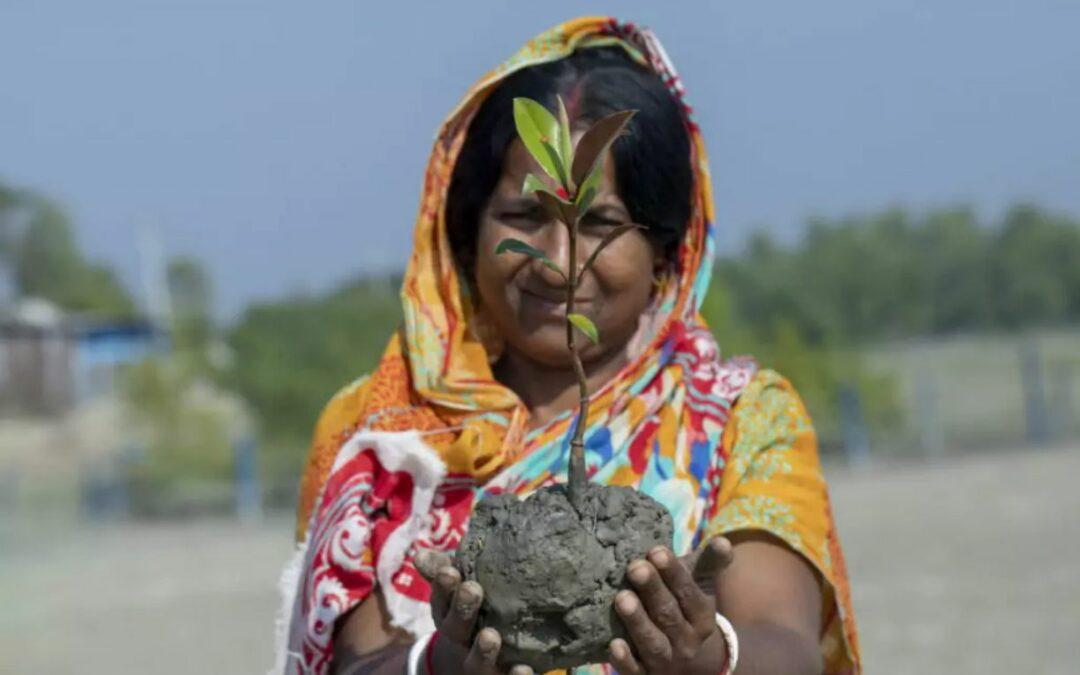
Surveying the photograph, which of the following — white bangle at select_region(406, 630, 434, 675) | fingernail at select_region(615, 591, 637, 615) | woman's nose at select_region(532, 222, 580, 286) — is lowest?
white bangle at select_region(406, 630, 434, 675)

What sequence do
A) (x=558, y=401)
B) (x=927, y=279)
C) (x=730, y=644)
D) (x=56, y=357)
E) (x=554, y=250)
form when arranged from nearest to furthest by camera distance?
1. (x=730, y=644)
2. (x=554, y=250)
3. (x=558, y=401)
4. (x=927, y=279)
5. (x=56, y=357)

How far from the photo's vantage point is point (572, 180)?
85.7 inches

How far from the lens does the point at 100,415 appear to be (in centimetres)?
3903

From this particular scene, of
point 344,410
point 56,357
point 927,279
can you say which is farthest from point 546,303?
point 56,357

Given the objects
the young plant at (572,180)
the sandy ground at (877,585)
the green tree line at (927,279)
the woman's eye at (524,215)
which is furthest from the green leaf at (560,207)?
the green tree line at (927,279)

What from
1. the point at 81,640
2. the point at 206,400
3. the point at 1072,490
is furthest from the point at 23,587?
the point at 206,400

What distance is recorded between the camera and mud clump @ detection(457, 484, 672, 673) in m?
2.10

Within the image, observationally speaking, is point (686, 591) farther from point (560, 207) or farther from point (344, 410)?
point (344, 410)

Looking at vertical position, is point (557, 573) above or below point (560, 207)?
below

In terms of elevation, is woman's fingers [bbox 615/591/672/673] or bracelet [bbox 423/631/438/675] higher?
woman's fingers [bbox 615/591/672/673]

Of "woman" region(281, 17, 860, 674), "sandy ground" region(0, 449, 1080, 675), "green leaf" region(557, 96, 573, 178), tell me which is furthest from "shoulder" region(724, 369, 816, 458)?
"sandy ground" region(0, 449, 1080, 675)

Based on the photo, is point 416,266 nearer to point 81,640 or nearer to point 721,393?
point 721,393

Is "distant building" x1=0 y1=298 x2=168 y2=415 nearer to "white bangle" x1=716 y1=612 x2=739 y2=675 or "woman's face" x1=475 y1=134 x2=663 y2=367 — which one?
"woman's face" x1=475 y1=134 x2=663 y2=367

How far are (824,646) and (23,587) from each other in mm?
15133
